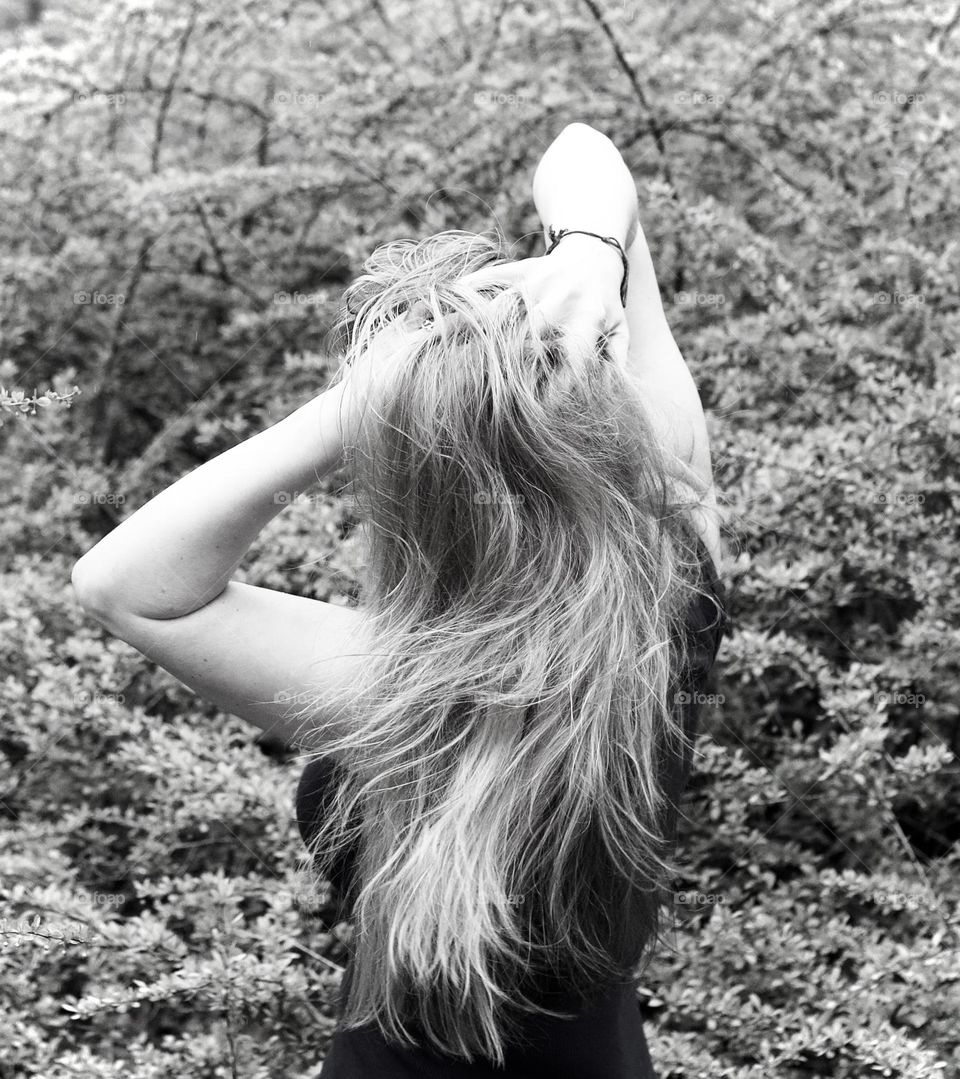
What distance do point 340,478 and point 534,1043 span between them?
5.15ft

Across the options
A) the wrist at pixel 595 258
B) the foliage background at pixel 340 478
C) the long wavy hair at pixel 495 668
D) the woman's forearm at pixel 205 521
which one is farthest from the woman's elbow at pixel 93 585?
the wrist at pixel 595 258

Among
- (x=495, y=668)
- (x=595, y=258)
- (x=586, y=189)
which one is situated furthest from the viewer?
(x=586, y=189)

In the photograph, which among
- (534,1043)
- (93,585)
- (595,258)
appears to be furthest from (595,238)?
(534,1043)

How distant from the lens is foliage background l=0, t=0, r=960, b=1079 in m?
1.80

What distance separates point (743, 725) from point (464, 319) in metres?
1.52

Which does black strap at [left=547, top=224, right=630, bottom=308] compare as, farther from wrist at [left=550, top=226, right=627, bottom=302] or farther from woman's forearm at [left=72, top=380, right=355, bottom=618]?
woman's forearm at [left=72, top=380, right=355, bottom=618]

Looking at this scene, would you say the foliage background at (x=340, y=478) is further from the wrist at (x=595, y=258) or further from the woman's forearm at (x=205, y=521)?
the wrist at (x=595, y=258)

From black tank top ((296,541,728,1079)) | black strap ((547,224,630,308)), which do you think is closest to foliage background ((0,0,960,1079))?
black tank top ((296,541,728,1079))

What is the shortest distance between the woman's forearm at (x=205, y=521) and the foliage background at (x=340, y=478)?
400 mm

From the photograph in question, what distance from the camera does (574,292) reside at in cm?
106

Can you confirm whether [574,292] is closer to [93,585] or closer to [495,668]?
[495,668]

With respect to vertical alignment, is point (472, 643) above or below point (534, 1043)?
above

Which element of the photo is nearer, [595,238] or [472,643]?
[472,643]

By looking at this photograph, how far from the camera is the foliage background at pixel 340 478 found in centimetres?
180
